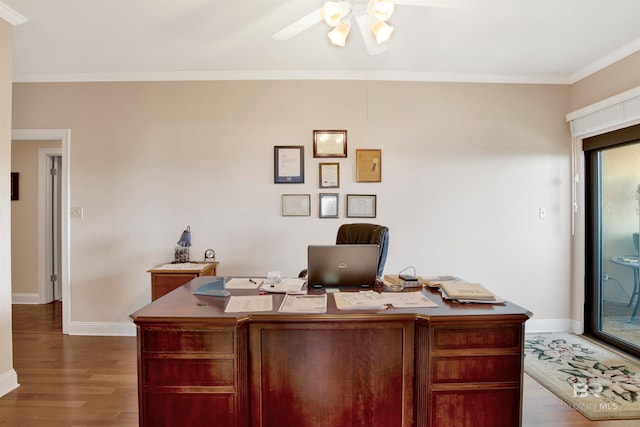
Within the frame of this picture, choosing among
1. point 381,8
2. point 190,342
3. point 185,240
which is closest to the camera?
point 190,342

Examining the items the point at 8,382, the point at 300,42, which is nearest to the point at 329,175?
the point at 300,42

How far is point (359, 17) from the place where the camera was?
206 centimetres

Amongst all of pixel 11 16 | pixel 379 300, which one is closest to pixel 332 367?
pixel 379 300

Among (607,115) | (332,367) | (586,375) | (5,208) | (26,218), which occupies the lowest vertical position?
(586,375)

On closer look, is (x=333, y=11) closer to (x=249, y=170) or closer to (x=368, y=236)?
(x=368, y=236)

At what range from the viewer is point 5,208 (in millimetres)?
2201

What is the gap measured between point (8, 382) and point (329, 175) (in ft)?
9.37

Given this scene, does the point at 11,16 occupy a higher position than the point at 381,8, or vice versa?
the point at 11,16

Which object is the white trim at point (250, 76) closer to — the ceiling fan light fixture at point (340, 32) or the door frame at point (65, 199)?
the door frame at point (65, 199)

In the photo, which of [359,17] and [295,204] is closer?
[359,17]

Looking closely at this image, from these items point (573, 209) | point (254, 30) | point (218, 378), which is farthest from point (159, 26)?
point (573, 209)

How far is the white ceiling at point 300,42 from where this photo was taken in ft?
7.20

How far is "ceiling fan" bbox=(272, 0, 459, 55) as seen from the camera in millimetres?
1657

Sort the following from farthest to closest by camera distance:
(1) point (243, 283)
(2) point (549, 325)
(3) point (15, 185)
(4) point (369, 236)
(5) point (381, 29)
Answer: (3) point (15, 185) < (2) point (549, 325) < (4) point (369, 236) < (1) point (243, 283) < (5) point (381, 29)
